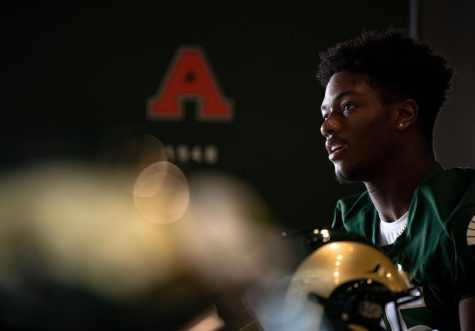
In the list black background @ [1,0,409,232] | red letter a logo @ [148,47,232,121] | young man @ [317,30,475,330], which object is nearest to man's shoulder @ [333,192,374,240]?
young man @ [317,30,475,330]

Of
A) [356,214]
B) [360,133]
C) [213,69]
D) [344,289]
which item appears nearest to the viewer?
[344,289]

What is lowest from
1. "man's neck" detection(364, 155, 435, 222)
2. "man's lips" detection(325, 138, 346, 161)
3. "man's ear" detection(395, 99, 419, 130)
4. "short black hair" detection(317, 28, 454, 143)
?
"man's neck" detection(364, 155, 435, 222)

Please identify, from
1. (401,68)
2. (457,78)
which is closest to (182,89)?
(457,78)

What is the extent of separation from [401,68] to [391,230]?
348 mm

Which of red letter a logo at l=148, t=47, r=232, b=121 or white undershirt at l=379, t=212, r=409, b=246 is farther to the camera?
red letter a logo at l=148, t=47, r=232, b=121

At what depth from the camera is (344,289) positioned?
100cm

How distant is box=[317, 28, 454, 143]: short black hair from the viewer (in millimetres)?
1466

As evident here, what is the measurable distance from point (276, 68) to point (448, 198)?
3.82ft

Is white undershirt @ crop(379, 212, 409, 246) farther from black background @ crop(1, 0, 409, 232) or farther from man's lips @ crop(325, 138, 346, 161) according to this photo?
black background @ crop(1, 0, 409, 232)

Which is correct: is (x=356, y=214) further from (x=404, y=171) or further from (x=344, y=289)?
(x=344, y=289)

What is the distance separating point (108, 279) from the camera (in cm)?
232

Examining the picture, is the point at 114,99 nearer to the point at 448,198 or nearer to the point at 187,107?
the point at 187,107

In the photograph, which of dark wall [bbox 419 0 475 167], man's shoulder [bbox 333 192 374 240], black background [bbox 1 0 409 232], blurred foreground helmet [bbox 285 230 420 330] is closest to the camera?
blurred foreground helmet [bbox 285 230 420 330]

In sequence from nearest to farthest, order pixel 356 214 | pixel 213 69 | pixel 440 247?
pixel 440 247 → pixel 356 214 → pixel 213 69
